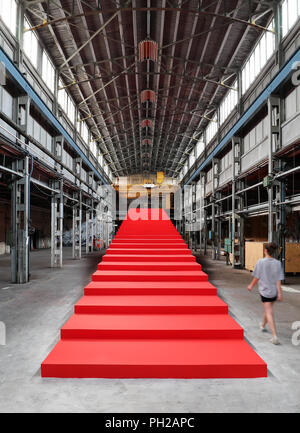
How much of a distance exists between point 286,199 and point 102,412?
957 centimetres

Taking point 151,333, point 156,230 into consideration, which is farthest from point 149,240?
point 151,333

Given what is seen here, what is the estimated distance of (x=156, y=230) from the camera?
1205cm

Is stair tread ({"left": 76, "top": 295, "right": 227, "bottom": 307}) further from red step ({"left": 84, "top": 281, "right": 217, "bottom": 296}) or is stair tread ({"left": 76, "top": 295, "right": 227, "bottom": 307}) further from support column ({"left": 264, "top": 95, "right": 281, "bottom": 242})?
support column ({"left": 264, "top": 95, "right": 281, "bottom": 242})

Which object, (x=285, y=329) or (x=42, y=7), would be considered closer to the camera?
(x=285, y=329)

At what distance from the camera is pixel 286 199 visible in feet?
32.9

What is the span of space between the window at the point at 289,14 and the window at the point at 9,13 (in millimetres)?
10648

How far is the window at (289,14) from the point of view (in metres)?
9.85

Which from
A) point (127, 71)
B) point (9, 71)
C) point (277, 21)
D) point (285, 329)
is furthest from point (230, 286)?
point (127, 71)

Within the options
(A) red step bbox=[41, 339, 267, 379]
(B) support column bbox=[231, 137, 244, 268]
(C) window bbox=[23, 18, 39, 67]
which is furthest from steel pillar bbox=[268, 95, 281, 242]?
(C) window bbox=[23, 18, 39, 67]

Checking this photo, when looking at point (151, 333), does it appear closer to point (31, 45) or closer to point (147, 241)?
point (147, 241)

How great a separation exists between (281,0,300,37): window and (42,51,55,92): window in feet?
37.0

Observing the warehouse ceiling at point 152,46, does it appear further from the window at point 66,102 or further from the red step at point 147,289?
the red step at point 147,289

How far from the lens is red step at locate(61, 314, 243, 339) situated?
4105 mm

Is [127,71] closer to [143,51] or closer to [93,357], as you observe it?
[143,51]
